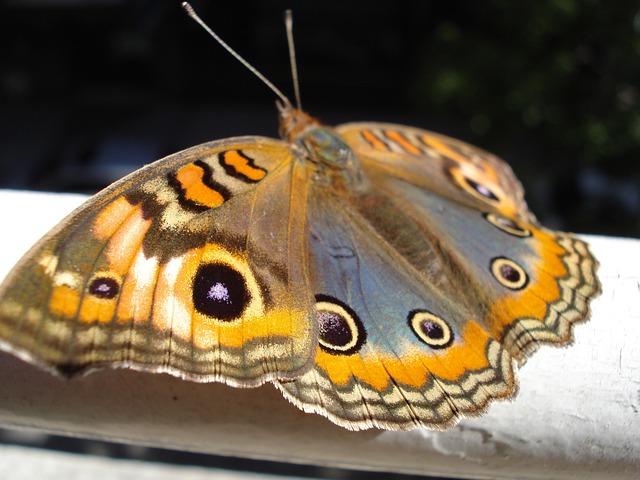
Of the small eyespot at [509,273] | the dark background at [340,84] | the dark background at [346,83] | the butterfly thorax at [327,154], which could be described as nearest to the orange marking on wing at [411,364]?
the small eyespot at [509,273]

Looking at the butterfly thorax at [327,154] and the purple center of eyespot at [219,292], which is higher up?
the butterfly thorax at [327,154]

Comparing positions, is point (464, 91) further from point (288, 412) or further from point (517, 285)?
point (288, 412)

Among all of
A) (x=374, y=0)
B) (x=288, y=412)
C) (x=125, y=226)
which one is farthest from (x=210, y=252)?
(x=374, y=0)

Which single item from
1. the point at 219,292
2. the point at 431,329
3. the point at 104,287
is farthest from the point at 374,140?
the point at 104,287

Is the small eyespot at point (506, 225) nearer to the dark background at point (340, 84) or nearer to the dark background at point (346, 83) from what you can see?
the dark background at point (340, 84)

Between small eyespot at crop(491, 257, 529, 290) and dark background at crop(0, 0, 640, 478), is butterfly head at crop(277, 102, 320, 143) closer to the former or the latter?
small eyespot at crop(491, 257, 529, 290)

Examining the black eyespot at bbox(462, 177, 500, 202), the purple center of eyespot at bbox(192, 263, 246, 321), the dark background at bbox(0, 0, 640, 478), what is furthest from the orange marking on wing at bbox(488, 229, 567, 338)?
the dark background at bbox(0, 0, 640, 478)
